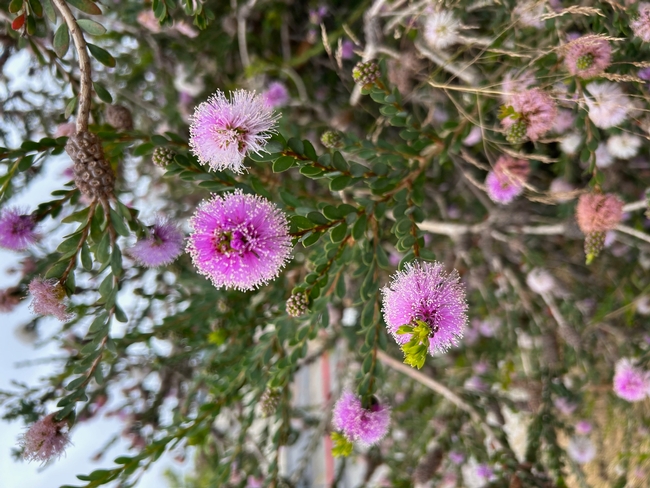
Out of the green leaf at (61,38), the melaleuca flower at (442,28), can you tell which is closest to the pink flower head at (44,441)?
the green leaf at (61,38)

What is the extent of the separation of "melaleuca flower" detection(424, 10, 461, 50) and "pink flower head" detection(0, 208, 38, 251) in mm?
1180

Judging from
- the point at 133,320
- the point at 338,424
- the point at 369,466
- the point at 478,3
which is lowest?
the point at 369,466

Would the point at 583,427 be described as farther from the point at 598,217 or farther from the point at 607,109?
the point at 607,109

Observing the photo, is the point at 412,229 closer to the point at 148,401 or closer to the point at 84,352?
the point at 84,352

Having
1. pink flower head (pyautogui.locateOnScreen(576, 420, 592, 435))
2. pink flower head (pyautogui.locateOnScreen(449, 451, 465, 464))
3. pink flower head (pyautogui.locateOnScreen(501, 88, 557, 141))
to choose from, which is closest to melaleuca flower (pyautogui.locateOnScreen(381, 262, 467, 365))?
pink flower head (pyautogui.locateOnScreen(501, 88, 557, 141))

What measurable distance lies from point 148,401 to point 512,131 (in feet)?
5.92

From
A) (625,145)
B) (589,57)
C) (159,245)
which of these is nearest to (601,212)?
(589,57)

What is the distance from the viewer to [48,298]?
31.5 inches

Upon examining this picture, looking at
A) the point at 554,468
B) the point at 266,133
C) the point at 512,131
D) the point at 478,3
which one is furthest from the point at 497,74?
the point at 554,468

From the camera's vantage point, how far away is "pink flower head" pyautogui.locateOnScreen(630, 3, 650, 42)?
882mm

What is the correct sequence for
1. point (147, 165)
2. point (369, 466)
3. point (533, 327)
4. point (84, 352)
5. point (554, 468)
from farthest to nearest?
point (147, 165)
point (369, 466)
point (533, 327)
point (554, 468)
point (84, 352)

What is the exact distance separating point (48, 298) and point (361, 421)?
25.6 inches

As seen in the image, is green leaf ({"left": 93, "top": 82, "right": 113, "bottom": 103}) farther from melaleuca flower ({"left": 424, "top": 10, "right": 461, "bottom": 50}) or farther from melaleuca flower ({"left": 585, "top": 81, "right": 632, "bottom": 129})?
melaleuca flower ({"left": 585, "top": 81, "right": 632, "bottom": 129})

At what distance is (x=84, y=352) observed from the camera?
2.92ft
